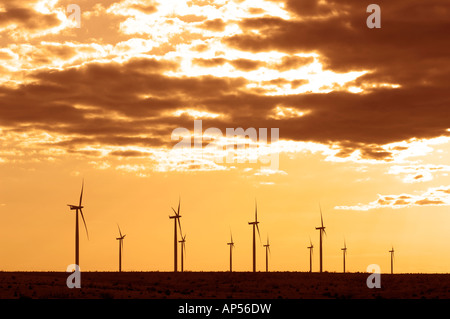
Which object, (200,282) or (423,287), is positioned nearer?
(423,287)

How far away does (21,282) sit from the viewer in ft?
394
